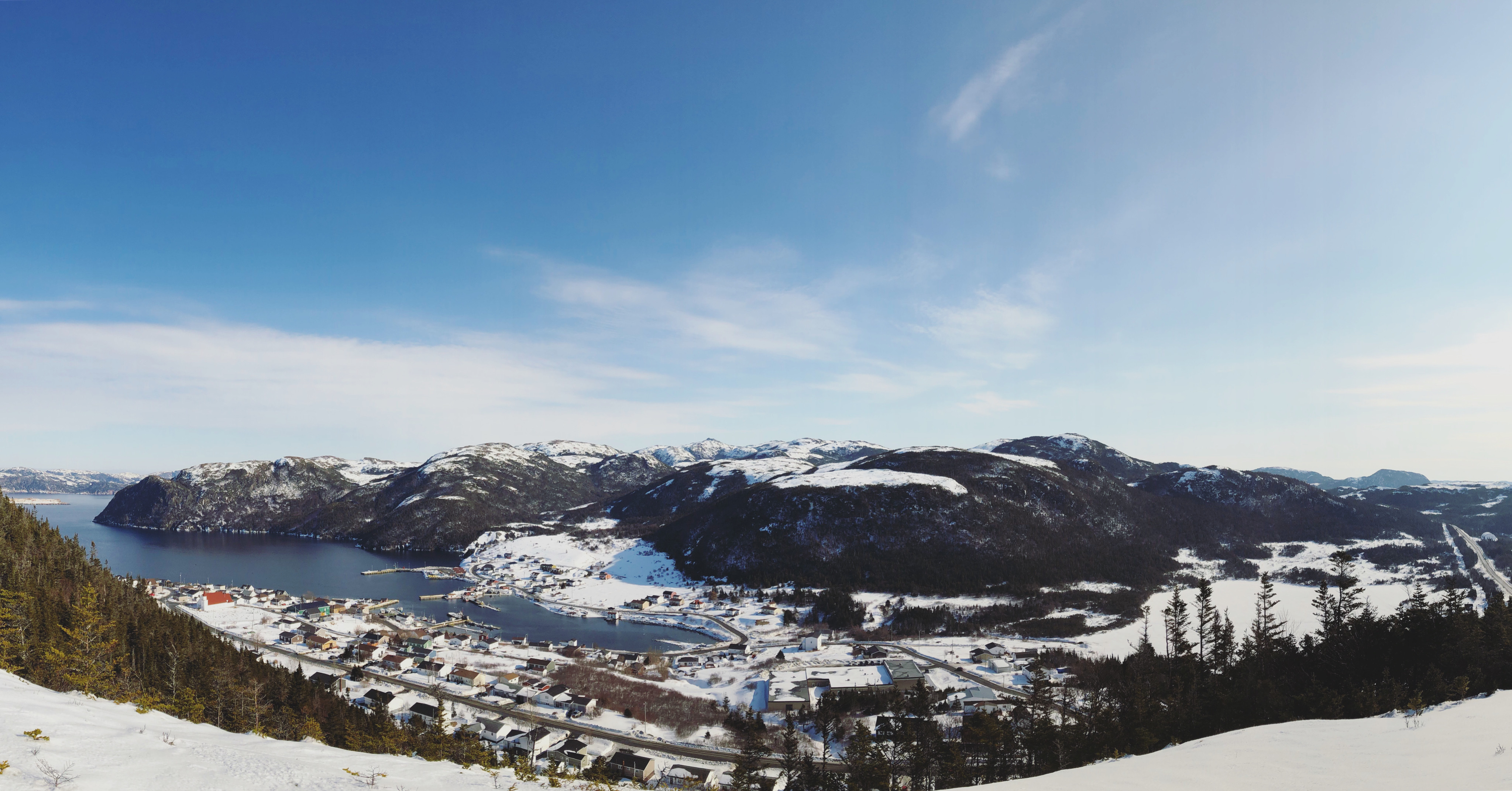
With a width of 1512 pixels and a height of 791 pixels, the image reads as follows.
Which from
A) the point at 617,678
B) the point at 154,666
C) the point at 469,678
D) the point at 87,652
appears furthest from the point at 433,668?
the point at 87,652

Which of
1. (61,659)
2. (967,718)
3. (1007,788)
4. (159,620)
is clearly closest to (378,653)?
(159,620)

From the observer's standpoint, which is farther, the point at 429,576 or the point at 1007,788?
the point at 429,576

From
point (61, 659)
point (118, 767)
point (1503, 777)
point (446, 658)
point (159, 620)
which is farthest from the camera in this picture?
point (446, 658)

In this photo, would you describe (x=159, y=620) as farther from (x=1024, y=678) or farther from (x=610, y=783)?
(x=1024, y=678)

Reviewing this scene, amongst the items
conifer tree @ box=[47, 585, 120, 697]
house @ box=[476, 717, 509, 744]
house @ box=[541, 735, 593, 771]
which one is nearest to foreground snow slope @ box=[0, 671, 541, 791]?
conifer tree @ box=[47, 585, 120, 697]

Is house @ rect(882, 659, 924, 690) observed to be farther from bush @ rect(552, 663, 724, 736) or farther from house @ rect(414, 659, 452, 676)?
house @ rect(414, 659, 452, 676)

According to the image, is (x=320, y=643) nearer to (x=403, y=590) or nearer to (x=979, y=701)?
(x=403, y=590)

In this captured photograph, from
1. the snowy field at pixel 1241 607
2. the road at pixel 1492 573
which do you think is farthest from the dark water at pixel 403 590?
the road at pixel 1492 573
